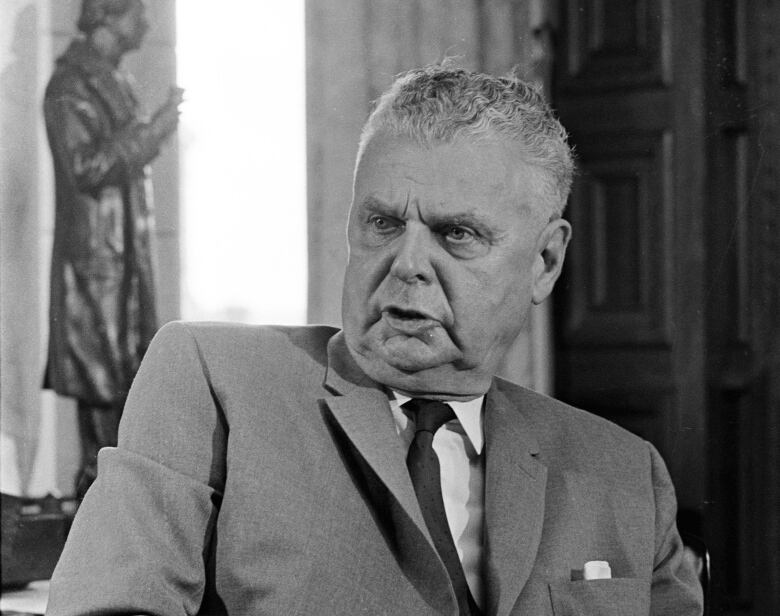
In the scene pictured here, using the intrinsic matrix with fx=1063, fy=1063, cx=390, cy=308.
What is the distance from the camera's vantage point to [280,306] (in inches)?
125

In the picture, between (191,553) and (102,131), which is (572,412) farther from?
(102,131)

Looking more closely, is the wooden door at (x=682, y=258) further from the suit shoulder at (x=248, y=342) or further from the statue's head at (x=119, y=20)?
the suit shoulder at (x=248, y=342)

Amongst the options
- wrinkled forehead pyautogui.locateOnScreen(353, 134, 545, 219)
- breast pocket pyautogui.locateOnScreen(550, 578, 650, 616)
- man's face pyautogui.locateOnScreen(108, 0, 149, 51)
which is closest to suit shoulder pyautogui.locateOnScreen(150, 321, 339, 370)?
wrinkled forehead pyautogui.locateOnScreen(353, 134, 545, 219)

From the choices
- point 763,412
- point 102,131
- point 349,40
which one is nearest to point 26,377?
point 102,131

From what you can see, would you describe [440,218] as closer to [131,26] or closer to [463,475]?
[463,475]

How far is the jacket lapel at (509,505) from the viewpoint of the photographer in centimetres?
166

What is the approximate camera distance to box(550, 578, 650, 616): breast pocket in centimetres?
171

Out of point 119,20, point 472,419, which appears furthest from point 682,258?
point 119,20

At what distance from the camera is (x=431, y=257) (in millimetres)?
1671

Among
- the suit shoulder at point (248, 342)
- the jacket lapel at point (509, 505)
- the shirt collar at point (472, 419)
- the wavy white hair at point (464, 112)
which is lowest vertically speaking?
the jacket lapel at point (509, 505)

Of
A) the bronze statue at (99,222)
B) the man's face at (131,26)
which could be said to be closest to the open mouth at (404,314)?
the bronze statue at (99,222)

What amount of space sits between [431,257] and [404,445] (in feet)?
1.02

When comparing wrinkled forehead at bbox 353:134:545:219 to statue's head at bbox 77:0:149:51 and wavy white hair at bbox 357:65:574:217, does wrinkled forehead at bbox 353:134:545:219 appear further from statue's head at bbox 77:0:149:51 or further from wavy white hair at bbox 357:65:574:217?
statue's head at bbox 77:0:149:51

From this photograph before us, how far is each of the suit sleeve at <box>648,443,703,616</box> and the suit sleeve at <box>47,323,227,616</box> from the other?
81 cm
